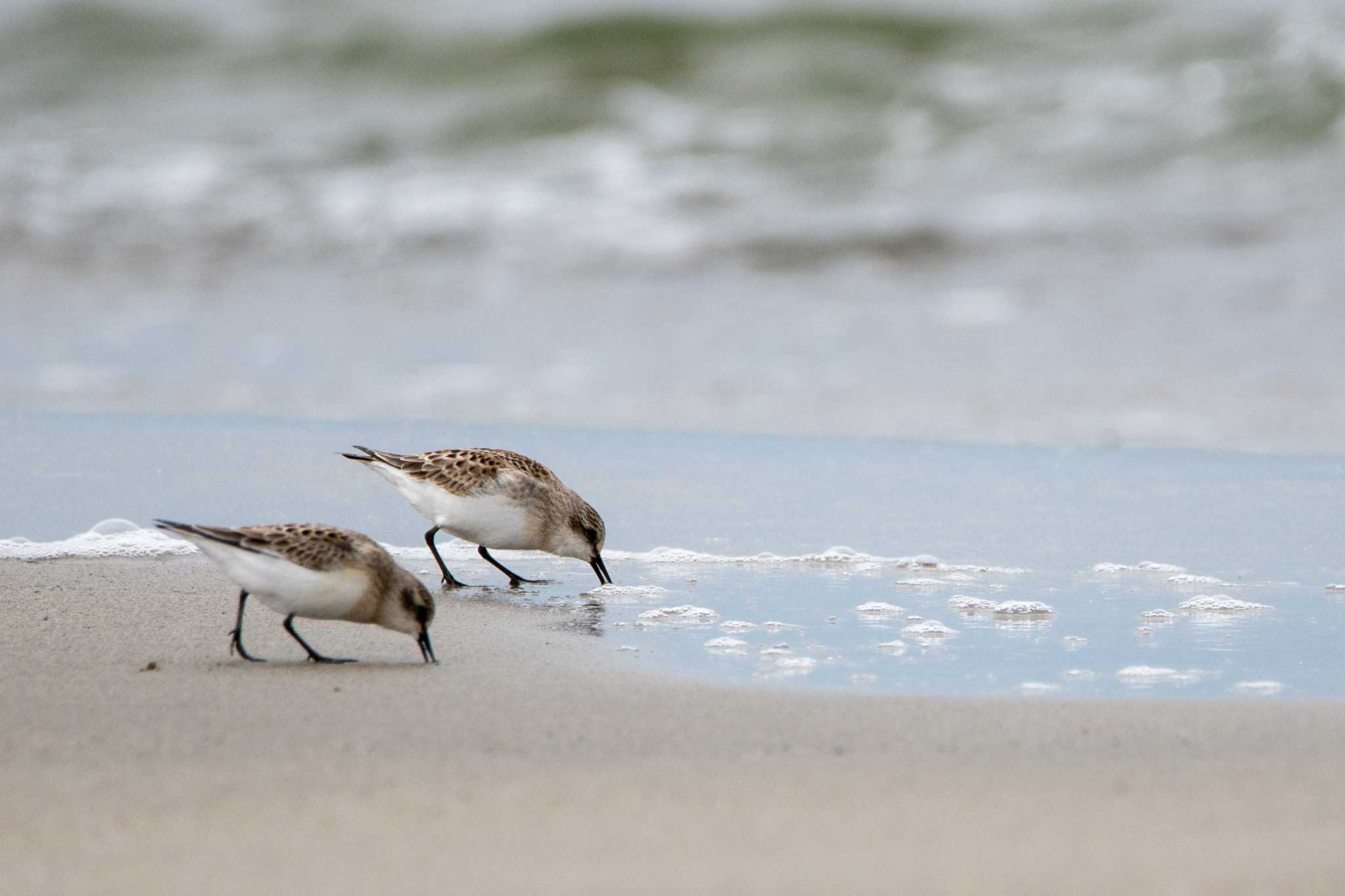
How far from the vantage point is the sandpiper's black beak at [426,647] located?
4262 millimetres

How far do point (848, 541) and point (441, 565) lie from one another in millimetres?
1565

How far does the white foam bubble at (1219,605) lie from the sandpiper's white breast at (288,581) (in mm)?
2616

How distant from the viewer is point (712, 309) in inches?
441

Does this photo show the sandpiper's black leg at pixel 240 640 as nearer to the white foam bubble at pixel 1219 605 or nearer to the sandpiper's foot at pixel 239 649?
the sandpiper's foot at pixel 239 649

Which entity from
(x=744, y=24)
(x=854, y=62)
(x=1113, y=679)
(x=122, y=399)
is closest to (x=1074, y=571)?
(x=1113, y=679)

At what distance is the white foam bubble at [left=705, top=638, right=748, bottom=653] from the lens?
439 cm

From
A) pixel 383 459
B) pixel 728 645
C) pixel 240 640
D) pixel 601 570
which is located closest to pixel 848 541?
pixel 601 570

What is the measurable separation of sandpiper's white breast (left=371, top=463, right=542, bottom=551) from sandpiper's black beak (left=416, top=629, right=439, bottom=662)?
4.45ft

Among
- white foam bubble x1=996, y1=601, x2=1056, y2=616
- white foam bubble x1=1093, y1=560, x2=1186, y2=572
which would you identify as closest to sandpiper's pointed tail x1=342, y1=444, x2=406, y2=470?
white foam bubble x1=996, y1=601, x2=1056, y2=616

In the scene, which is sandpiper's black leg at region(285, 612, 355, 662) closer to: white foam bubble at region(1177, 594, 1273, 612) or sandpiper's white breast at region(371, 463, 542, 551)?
sandpiper's white breast at region(371, 463, 542, 551)

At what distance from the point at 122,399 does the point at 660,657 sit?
5341mm

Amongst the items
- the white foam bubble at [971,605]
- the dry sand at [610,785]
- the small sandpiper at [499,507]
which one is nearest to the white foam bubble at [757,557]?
the small sandpiper at [499,507]

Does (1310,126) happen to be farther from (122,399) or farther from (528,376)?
(122,399)

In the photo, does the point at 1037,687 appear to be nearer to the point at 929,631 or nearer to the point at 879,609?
the point at 929,631
